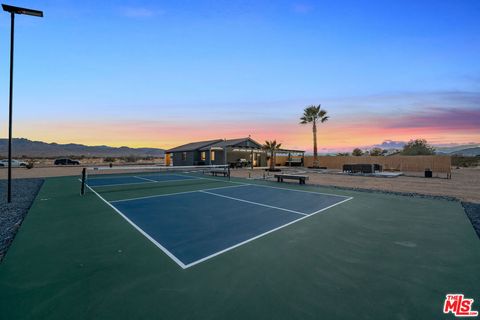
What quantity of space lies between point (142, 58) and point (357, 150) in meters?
55.5

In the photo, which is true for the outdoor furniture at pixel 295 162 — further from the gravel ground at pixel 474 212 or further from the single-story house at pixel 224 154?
the gravel ground at pixel 474 212

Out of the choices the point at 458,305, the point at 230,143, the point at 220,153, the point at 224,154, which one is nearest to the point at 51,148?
the point at 220,153

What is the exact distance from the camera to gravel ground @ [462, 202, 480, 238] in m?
6.10

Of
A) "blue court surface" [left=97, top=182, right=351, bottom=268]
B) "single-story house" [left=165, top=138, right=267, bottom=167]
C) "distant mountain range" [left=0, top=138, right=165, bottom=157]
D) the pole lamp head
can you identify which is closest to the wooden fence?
"single-story house" [left=165, top=138, right=267, bottom=167]

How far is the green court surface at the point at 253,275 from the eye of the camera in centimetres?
261

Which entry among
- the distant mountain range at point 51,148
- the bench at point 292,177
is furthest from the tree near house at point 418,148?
the distant mountain range at point 51,148

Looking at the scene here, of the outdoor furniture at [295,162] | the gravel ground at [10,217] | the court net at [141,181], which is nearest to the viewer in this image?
the gravel ground at [10,217]

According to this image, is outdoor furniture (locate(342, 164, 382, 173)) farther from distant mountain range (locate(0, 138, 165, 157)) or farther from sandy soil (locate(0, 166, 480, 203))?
distant mountain range (locate(0, 138, 165, 157))

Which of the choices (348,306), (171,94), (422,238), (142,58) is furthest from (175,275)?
(171,94)

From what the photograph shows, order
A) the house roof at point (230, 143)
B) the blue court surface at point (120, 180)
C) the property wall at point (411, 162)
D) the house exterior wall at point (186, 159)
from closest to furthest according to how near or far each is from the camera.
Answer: the blue court surface at point (120, 180)
the property wall at point (411, 162)
the house roof at point (230, 143)
the house exterior wall at point (186, 159)

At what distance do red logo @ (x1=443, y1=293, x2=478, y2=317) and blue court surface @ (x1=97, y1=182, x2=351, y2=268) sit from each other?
340cm

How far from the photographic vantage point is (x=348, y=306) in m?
2.67

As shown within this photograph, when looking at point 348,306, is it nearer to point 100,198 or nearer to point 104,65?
point 100,198

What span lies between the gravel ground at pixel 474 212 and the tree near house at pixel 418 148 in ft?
170
